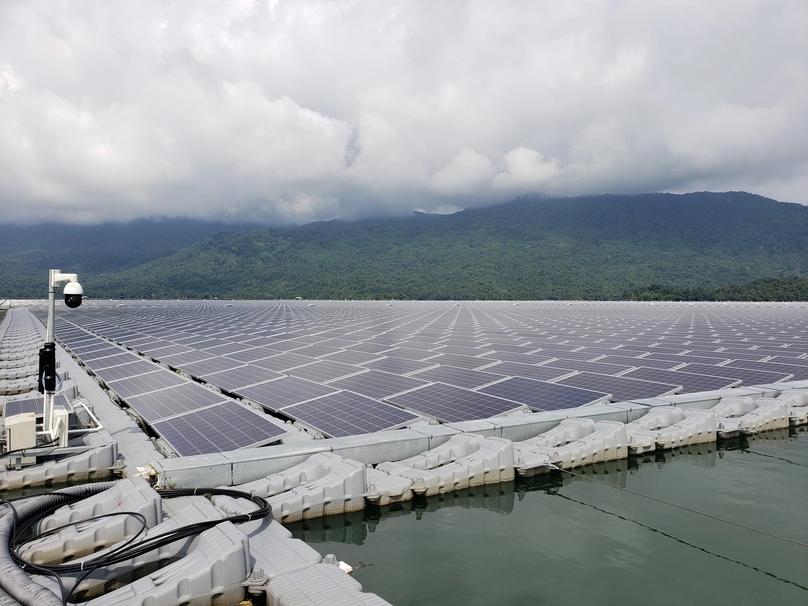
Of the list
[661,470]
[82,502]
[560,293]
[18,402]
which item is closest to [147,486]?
[82,502]

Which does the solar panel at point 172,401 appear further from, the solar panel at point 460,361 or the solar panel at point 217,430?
the solar panel at point 460,361

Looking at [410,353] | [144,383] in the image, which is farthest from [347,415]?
[410,353]

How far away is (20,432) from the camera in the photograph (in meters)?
10.4

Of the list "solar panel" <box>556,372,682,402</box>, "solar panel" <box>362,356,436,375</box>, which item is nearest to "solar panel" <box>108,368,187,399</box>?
"solar panel" <box>362,356,436,375</box>

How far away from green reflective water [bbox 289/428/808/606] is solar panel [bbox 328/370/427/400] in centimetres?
678

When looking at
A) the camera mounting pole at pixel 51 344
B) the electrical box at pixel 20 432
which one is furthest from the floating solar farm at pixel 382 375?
the camera mounting pole at pixel 51 344

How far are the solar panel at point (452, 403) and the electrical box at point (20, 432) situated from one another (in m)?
9.60

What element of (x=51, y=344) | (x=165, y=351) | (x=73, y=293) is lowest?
(x=165, y=351)

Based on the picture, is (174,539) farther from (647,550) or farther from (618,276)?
(618,276)

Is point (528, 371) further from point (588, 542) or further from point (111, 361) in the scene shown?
point (111, 361)

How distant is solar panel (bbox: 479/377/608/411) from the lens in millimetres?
16156

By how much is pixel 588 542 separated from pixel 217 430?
9.25 meters

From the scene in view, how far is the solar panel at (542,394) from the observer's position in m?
16.2

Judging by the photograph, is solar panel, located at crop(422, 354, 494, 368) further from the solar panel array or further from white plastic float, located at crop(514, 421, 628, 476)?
the solar panel array
